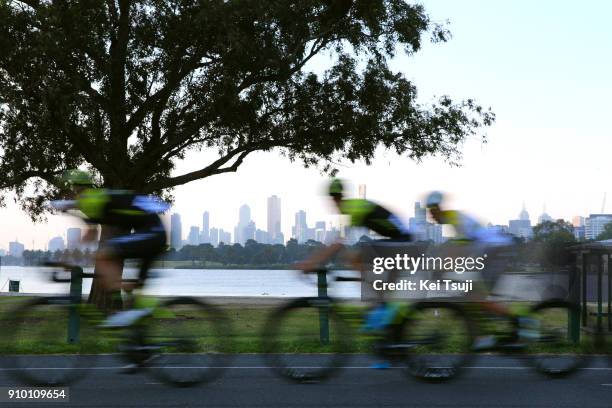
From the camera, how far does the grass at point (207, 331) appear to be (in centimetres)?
745

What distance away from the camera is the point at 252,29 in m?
21.4

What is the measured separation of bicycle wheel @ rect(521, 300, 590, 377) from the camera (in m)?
8.37

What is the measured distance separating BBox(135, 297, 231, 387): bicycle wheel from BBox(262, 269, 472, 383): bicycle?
1.40 ft

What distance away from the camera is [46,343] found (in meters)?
7.77

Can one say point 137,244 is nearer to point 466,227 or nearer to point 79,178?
point 79,178

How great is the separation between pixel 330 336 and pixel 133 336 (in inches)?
67.6

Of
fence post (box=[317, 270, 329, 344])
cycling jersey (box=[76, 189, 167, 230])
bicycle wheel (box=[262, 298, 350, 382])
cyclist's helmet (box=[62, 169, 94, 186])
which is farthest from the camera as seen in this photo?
fence post (box=[317, 270, 329, 344])

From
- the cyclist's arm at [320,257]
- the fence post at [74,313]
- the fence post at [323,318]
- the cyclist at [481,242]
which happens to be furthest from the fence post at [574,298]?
the fence post at [74,313]

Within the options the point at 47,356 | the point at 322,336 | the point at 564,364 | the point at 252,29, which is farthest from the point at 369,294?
the point at 252,29

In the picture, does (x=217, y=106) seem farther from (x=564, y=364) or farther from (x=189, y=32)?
(x=564, y=364)

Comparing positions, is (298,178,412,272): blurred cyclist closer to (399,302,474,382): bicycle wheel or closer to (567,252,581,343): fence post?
(399,302,474,382): bicycle wheel

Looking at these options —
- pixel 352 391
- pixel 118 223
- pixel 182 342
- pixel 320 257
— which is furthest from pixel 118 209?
pixel 352 391

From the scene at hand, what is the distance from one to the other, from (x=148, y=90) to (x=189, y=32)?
270cm

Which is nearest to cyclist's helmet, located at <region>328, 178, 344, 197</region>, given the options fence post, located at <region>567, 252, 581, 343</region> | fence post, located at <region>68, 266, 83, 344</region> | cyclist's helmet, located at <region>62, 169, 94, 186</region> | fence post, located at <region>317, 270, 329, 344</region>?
→ fence post, located at <region>317, 270, 329, 344</region>
